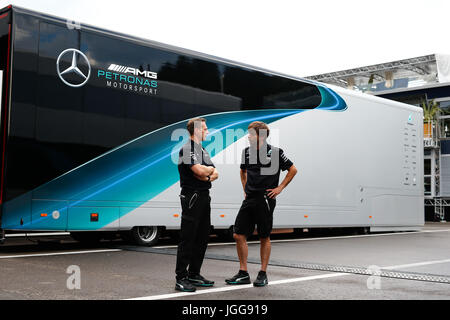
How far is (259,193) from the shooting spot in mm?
6367

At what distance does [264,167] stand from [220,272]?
182cm

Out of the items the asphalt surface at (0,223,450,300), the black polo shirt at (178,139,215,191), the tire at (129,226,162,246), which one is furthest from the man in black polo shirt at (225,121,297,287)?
the tire at (129,226,162,246)

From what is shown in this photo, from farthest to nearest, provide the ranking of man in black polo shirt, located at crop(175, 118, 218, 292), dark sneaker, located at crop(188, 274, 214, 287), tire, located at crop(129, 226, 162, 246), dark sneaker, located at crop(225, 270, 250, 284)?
tire, located at crop(129, 226, 162, 246), dark sneaker, located at crop(225, 270, 250, 284), dark sneaker, located at crop(188, 274, 214, 287), man in black polo shirt, located at crop(175, 118, 218, 292)

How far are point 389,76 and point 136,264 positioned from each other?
1249 inches

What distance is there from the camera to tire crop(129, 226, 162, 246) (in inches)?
403

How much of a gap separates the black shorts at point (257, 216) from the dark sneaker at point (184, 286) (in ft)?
3.11

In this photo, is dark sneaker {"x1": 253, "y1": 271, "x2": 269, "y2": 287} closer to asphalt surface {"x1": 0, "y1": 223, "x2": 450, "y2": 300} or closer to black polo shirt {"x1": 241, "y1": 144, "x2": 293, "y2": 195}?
asphalt surface {"x1": 0, "y1": 223, "x2": 450, "y2": 300}

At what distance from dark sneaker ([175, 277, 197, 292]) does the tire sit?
457 cm

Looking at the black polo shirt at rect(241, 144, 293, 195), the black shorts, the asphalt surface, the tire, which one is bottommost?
the asphalt surface

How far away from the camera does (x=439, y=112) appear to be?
101 ft

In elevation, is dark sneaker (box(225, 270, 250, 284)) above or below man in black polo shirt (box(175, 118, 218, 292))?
below

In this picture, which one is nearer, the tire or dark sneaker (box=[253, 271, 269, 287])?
dark sneaker (box=[253, 271, 269, 287])

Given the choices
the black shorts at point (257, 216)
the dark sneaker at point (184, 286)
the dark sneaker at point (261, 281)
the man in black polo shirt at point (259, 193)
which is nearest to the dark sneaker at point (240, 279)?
the man in black polo shirt at point (259, 193)
